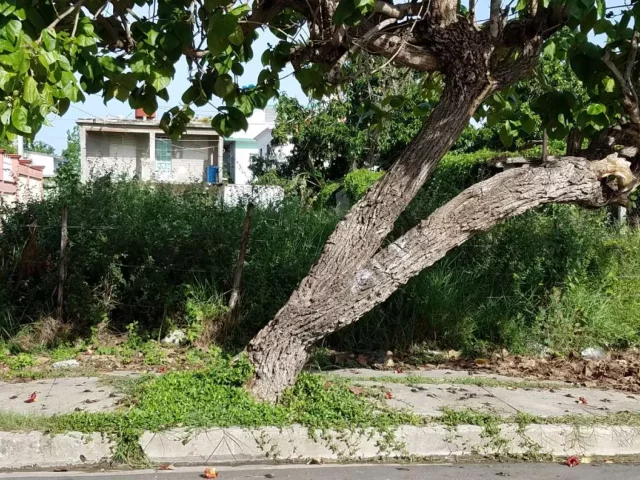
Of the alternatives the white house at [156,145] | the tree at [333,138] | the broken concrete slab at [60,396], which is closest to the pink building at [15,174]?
the white house at [156,145]

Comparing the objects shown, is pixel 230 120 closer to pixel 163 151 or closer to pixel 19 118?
pixel 19 118

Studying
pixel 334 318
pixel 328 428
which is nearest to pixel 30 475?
pixel 328 428

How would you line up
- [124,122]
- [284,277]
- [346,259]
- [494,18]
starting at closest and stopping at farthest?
[346,259]
[494,18]
[284,277]
[124,122]

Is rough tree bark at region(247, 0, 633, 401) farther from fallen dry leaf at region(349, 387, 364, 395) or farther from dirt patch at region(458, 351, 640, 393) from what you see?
dirt patch at region(458, 351, 640, 393)

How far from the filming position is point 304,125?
2295 centimetres

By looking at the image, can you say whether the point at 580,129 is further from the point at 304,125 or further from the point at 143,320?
the point at 304,125

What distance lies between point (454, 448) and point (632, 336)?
4.67 metres

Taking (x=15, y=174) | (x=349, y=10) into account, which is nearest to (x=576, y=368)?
(x=349, y=10)

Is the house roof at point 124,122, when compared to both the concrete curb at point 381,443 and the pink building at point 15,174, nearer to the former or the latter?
the pink building at point 15,174

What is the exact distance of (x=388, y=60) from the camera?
619 centimetres

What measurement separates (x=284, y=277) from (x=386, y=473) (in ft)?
14.8

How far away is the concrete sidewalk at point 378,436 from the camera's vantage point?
526 cm

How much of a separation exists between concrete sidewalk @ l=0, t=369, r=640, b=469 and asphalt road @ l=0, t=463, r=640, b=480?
19 centimetres

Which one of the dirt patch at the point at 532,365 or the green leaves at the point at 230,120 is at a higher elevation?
the green leaves at the point at 230,120
